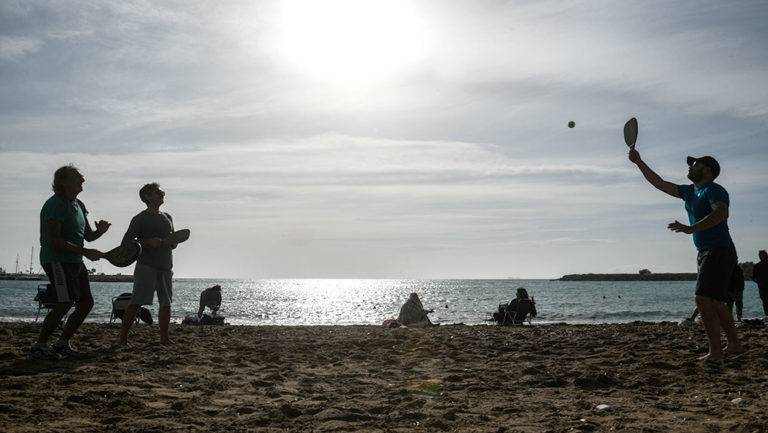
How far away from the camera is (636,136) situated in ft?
20.5

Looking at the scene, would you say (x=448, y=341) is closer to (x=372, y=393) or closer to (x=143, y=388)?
(x=372, y=393)

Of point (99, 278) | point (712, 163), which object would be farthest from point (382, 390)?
point (99, 278)

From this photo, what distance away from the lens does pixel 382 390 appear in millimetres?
4633

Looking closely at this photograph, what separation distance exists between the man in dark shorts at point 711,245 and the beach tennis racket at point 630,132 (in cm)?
67

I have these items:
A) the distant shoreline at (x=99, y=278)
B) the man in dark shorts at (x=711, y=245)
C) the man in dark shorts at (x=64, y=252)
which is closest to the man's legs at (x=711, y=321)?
the man in dark shorts at (x=711, y=245)

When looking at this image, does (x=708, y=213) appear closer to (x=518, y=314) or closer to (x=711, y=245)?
(x=711, y=245)

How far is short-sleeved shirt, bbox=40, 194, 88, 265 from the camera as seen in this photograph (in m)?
5.38

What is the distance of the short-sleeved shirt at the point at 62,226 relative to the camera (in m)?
5.38

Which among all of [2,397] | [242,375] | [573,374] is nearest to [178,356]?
[242,375]

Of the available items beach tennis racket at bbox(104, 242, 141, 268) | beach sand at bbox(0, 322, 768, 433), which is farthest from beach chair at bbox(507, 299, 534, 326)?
beach tennis racket at bbox(104, 242, 141, 268)

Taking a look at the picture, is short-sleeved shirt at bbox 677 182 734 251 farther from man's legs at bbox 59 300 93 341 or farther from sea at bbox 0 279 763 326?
sea at bbox 0 279 763 326

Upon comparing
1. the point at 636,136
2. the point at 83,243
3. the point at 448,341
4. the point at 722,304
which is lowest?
the point at 448,341

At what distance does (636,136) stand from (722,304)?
1997mm

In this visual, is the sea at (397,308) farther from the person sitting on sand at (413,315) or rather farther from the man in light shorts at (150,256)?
the man in light shorts at (150,256)
